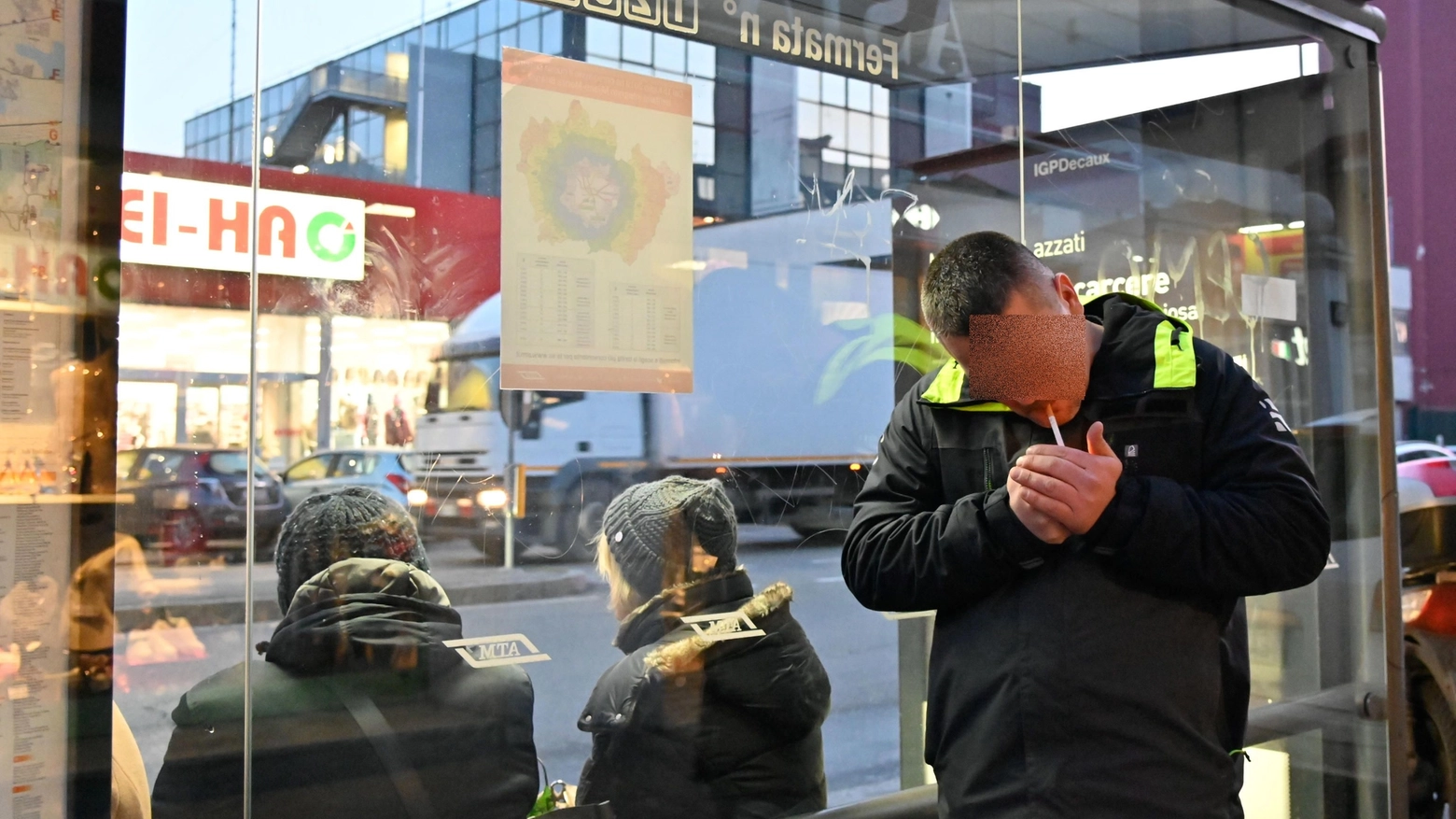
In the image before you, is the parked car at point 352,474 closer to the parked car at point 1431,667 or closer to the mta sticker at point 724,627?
the mta sticker at point 724,627

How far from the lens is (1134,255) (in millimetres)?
4414

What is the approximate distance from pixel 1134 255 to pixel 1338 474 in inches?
42.5

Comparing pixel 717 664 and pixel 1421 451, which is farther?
pixel 1421 451

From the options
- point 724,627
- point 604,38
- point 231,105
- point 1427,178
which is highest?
point 1427,178


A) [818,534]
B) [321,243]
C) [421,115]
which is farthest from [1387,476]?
[321,243]

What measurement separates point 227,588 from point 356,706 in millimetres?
367

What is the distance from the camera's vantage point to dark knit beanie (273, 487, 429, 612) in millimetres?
2490

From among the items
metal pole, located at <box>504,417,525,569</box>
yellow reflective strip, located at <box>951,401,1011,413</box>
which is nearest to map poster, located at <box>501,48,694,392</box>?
metal pole, located at <box>504,417,525,569</box>

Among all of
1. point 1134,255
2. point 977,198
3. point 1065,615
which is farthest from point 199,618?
point 1134,255

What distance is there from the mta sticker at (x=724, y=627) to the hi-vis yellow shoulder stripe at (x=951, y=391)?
3.85 feet

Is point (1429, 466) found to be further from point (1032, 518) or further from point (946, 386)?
point (1032, 518)

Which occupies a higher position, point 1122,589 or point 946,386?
point 946,386

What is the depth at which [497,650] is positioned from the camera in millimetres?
2742

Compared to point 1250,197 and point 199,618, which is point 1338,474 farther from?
point 199,618
